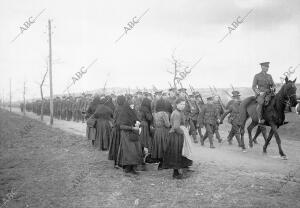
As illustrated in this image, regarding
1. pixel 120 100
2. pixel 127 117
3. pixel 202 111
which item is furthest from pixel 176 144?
pixel 202 111

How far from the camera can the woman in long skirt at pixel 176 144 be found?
24.0 ft

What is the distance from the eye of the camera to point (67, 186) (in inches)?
284

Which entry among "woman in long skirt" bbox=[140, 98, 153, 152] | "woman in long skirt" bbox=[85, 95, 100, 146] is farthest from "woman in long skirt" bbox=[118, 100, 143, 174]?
"woman in long skirt" bbox=[85, 95, 100, 146]

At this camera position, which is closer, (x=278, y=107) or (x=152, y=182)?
(x=152, y=182)

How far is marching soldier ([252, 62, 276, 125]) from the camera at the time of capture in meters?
11.2

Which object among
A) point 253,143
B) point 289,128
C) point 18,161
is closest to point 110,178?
point 18,161

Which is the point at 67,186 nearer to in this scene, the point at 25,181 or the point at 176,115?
the point at 25,181

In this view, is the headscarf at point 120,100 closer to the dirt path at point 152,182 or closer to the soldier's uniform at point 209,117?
the dirt path at point 152,182

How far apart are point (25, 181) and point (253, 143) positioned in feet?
29.2

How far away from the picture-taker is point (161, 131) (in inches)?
300

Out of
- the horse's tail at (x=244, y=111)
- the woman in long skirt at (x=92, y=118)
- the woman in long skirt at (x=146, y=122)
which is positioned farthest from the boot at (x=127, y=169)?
the horse's tail at (x=244, y=111)

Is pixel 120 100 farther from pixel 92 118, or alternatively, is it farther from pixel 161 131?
pixel 92 118

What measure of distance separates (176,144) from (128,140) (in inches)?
48.9

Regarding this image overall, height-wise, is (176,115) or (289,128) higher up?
(176,115)
